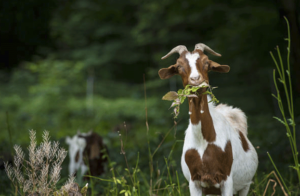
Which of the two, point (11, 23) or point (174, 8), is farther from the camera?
point (11, 23)

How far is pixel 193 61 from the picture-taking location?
3.08 metres

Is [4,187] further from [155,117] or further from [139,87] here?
[139,87]

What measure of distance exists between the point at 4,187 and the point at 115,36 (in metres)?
9.44

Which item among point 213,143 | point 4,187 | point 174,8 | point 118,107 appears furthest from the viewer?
point 118,107

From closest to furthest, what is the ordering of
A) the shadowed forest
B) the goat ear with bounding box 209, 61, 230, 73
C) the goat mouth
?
the goat mouth → the goat ear with bounding box 209, 61, 230, 73 → the shadowed forest

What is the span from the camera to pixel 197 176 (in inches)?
130

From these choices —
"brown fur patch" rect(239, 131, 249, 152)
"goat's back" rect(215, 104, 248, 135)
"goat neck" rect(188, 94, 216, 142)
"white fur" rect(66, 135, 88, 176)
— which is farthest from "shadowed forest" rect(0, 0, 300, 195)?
"goat neck" rect(188, 94, 216, 142)

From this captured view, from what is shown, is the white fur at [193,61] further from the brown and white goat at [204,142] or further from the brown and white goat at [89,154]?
the brown and white goat at [89,154]

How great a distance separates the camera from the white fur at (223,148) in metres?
3.27

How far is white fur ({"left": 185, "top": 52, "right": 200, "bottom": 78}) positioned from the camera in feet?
9.62

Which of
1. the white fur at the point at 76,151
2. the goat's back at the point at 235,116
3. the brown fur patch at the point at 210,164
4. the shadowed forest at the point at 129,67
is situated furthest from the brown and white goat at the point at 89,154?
the brown fur patch at the point at 210,164

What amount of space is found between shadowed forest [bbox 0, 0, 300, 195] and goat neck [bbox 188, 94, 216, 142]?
267cm

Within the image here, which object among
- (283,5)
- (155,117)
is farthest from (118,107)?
(283,5)

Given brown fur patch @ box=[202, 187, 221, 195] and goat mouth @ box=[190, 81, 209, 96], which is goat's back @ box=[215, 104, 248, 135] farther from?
goat mouth @ box=[190, 81, 209, 96]
